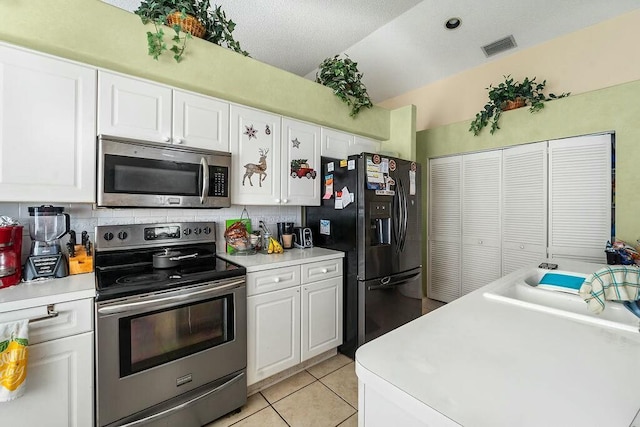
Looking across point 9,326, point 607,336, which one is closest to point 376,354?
point 607,336

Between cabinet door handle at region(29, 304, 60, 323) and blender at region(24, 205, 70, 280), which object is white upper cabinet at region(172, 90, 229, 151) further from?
cabinet door handle at region(29, 304, 60, 323)

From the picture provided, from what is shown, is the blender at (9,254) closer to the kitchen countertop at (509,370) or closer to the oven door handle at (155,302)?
the oven door handle at (155,302)

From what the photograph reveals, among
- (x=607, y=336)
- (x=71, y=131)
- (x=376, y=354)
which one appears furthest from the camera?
(x=71, y=131)

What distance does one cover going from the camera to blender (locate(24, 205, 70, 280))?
4.81 ft

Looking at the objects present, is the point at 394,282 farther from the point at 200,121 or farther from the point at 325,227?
the point at 200,121

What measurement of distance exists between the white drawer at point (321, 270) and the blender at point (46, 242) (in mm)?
1487

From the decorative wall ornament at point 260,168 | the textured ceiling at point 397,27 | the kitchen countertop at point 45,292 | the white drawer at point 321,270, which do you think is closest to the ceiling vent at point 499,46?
the textured ceiling at point 397,27

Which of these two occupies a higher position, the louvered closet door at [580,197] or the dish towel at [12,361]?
the louvered closet door at [580,197]

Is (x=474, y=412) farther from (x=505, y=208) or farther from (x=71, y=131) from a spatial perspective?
(x=505, y=208)

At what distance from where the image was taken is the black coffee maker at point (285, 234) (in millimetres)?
2570

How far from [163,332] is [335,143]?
2.08 metres

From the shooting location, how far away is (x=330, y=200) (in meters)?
2.55

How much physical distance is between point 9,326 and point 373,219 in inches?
86.5

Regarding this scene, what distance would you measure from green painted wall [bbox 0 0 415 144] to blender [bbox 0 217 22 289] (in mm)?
933
